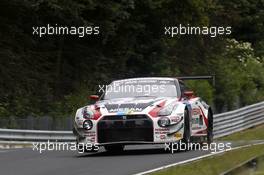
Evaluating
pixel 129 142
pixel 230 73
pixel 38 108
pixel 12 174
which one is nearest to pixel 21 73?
pixel 38 108

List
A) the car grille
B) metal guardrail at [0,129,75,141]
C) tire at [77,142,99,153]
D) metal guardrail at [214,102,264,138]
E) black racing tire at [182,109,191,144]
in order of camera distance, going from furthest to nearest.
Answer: metal guardrail at [214,102,264,138]
metal guardrail at [0,129,75,141]
tire at [77,142,99,153]
black racing tire at [182,109,191,144]
the car grille

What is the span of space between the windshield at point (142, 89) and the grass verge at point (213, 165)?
1.85 metres

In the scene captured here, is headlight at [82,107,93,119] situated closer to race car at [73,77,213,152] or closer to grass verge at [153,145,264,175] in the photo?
race car at [73,77,213,152]

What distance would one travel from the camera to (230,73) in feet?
128

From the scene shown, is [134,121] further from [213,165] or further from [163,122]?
[213,165]

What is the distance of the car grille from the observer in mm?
14773

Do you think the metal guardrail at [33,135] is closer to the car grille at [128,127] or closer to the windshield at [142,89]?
the windshield at [142,89]

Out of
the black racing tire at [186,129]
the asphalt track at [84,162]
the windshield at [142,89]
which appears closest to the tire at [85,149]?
the asphalt track at [84,162]

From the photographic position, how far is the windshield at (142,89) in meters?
16.1

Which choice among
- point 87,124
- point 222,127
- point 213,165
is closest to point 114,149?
point 87,124

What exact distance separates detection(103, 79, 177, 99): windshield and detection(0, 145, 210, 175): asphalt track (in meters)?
1.13

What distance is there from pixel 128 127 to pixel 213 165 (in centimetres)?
262

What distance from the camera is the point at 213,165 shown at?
41.2ft

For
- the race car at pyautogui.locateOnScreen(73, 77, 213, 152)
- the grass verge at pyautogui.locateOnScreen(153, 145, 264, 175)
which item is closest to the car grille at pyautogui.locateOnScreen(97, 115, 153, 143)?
the race car at pyautogui.locateOnScreen(73, 77, 213, 152)
